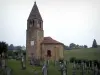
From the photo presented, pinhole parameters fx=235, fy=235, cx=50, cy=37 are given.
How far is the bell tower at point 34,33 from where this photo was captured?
3850 cm

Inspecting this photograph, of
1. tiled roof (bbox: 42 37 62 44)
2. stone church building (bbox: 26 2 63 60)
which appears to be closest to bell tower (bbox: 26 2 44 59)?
stone church building (bbox: 26 2 63 60)

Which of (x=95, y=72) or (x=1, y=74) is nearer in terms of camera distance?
(x=1, y=74)

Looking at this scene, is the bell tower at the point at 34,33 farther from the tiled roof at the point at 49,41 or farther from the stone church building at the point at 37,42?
the tiled roof at the point at 49,41

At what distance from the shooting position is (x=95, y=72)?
2161cm

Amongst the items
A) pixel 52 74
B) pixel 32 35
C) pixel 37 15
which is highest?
pixel 37 15

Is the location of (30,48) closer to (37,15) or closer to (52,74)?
(37,15)

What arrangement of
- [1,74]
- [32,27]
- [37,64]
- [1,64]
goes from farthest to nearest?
[32,27]
[37,64]
[1,64]
[1,74]

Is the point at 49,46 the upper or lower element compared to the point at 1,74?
upper

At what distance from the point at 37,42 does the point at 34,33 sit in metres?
1.58

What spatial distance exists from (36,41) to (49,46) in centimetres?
236

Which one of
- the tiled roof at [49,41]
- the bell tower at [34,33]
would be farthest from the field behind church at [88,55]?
the bell tower at [34,33]

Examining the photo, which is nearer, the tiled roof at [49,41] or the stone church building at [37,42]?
the stone church building at [37,42]

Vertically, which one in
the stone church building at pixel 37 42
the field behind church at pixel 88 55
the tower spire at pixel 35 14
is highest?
the tower spire at pixel 35 14

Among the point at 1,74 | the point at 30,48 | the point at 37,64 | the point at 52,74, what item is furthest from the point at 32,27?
the point at 1,74
